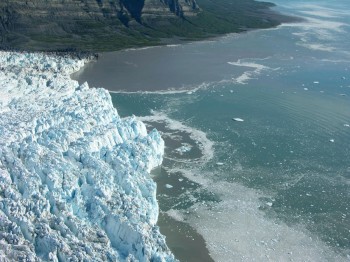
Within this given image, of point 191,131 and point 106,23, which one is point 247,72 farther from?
point 106,23

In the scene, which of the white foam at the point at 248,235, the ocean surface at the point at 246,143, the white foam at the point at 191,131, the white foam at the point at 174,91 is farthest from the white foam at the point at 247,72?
the white foam at the point at 248,235

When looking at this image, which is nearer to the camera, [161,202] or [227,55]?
[161,202]

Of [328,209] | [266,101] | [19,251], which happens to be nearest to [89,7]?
[266,101]

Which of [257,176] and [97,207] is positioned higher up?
[97,207]

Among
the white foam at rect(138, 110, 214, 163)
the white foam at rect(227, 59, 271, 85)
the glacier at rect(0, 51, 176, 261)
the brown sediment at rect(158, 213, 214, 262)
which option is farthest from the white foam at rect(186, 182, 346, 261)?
the white foam at rect(227, 59, 271, 85)

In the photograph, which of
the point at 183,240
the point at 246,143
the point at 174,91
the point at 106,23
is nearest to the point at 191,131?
the point at 246,143

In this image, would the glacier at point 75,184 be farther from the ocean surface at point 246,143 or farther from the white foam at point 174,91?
the white foam at point 174,91

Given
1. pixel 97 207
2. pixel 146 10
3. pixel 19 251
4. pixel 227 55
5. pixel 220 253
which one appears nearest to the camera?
pixel 19 251

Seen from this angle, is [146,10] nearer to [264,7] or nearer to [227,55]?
[227,55]

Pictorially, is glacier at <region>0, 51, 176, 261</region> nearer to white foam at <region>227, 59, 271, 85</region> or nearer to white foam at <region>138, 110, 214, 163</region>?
white foam at <region>138, 110, 214, 163</region>
